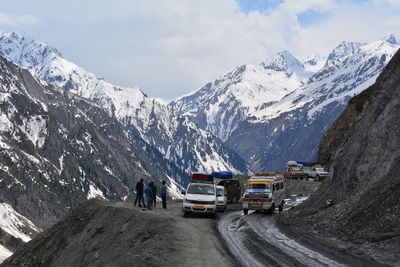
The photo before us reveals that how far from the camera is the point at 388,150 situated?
36562mm

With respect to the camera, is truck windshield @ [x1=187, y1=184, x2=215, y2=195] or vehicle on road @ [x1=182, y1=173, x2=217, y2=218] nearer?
vehicle on road @ [x1=182, y1=173, x2=217, y2=218]

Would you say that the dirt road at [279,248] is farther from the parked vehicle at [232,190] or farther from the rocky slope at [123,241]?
the parked vehicle at [232,190]

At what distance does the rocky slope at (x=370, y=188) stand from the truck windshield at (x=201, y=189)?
6478 millimetres

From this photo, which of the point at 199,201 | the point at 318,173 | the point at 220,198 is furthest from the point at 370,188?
the point at 318,173

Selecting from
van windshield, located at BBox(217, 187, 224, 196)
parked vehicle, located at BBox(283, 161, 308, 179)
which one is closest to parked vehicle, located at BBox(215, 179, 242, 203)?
van windshield, located at BBox(217, 187, 224, 196)

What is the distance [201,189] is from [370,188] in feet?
43.9

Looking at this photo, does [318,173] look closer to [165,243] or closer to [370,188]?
[370,188]

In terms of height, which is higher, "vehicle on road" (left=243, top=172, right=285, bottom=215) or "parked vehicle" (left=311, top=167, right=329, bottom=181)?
"parked vehicle" (left=311, top=167, right=329, bottom=181)

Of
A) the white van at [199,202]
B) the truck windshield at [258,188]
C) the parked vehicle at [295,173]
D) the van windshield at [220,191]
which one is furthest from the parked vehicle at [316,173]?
the white van at [199,202]

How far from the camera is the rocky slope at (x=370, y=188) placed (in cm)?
2666

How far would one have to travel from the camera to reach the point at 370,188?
32094 mm

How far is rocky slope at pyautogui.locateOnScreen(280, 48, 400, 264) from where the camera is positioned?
26656 mm

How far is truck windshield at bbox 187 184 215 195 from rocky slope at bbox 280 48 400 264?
6.48 m

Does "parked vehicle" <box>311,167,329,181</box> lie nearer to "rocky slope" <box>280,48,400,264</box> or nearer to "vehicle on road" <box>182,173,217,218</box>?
"rocky slope" <box>280,48,400,264</box>
